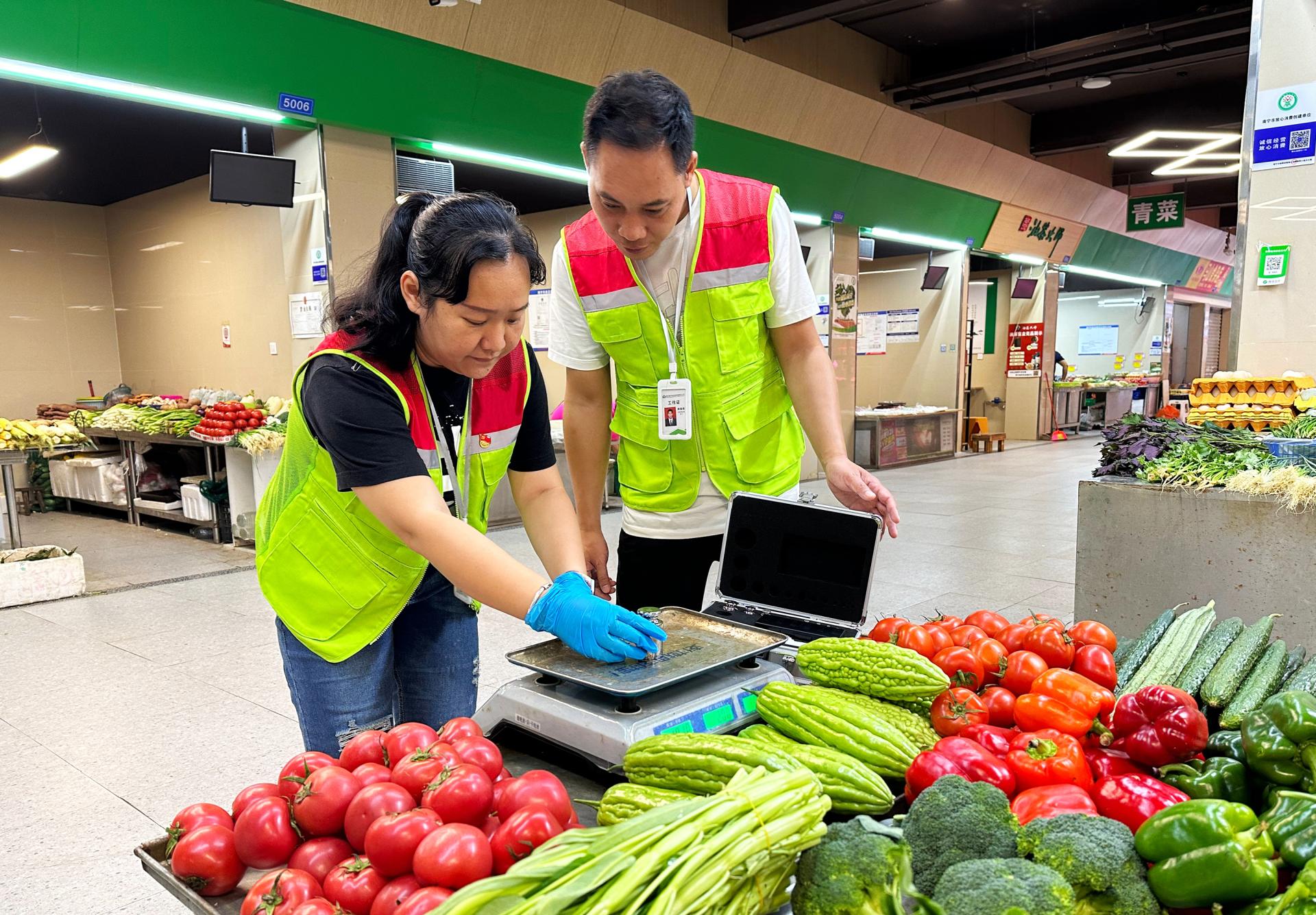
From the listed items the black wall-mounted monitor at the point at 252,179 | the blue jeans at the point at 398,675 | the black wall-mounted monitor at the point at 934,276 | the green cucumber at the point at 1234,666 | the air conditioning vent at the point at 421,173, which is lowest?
the blue jeans at the point at 398,675

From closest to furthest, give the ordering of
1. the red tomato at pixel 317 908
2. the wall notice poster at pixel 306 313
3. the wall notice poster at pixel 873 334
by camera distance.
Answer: the red tomato at pixel 317 908, the wall notice poster at pixel 306 313, the wall notice poster at pixel 873 334

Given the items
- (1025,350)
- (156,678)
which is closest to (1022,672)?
(156,678)

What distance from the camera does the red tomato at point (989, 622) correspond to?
172cm

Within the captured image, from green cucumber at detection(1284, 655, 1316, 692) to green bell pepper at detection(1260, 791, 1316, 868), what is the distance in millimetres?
483

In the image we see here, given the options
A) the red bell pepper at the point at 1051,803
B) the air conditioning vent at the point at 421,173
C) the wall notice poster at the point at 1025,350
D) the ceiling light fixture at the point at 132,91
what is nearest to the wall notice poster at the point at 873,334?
the wall notice poster at the point at 1025,350

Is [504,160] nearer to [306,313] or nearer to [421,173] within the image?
[421,173]

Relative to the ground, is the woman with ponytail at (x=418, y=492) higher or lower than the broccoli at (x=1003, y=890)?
higher

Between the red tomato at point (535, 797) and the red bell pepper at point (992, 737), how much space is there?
0.58 m

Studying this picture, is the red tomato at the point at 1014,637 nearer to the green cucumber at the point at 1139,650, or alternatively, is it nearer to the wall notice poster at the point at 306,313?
the green cucumber at the point at 1139,650

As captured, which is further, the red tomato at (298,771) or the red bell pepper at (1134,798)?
the red tomato at (298,771)

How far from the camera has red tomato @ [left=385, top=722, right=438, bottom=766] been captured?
1.23m

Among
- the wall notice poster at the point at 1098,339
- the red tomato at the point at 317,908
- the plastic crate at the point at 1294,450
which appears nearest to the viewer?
the red tomato at the point at 317,908

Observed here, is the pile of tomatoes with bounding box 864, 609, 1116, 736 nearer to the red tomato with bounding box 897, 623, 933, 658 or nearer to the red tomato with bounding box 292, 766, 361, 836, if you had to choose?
the red tomato with bounding box 897, 623, 933, 658

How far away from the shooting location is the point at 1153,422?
401 cm
